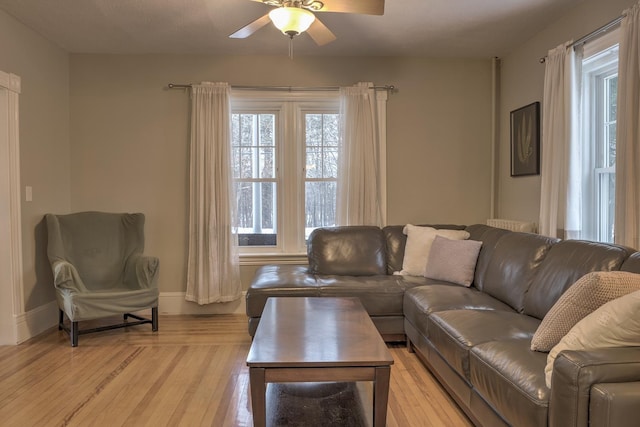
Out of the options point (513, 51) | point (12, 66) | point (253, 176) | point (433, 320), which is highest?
point (513, 51)

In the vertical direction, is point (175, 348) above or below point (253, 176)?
below

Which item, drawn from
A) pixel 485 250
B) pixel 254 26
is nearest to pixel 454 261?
pixel 485 250

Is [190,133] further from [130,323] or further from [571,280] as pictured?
[571,280]

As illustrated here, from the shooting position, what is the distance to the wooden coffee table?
187cm

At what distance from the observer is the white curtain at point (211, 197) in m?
4.27

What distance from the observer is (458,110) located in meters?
4.58

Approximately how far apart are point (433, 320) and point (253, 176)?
8.36 ft

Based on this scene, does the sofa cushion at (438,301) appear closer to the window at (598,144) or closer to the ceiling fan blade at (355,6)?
the window at (598,144)

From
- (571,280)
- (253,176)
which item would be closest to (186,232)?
(253,176)

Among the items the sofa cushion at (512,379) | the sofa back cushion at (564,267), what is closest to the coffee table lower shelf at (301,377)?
the sofa cushion at (512,379)

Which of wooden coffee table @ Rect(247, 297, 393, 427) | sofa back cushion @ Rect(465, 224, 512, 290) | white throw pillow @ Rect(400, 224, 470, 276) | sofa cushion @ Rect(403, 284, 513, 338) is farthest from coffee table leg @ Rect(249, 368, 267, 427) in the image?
white throw pillow @ Rect(400, 224, 470, 276)

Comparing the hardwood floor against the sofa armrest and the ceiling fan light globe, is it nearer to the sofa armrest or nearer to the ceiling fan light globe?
the sofa armrest

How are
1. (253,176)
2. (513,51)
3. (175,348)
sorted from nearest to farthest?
(175,348) < (513,51) < (253,176)

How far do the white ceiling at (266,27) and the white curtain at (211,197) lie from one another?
555mm
